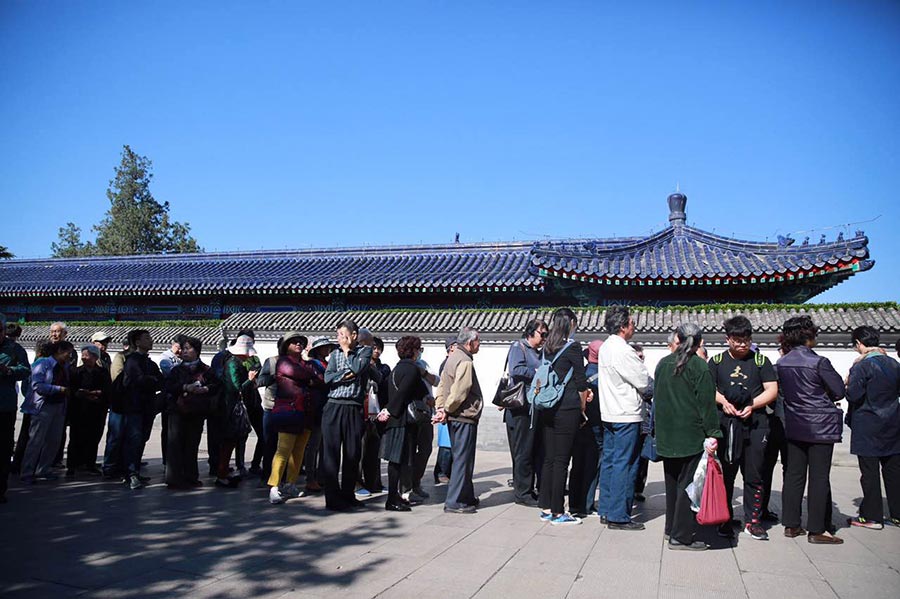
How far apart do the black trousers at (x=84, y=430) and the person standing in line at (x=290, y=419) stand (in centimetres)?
312

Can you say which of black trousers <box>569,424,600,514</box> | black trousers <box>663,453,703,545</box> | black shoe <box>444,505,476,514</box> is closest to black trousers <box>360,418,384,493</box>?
black shoe <box>444,505,476,514</box>

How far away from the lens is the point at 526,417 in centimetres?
693

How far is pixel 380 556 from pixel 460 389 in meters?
2.01

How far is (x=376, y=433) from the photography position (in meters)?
7.21

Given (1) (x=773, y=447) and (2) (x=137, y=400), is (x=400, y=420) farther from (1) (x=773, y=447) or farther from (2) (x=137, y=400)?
(1) (x=773, y=447)

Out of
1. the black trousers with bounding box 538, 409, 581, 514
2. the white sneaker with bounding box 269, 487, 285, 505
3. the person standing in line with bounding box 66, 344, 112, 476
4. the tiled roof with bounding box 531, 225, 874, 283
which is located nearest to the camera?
the black trousers with bounding box 538, 409, 581, 514

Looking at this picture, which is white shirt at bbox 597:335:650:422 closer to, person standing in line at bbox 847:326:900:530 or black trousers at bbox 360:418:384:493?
person standing in line at bbox 847:326:900:530

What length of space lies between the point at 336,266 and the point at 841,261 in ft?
41.0

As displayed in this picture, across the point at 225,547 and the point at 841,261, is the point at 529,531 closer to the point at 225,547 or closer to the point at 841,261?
the point at 225,547

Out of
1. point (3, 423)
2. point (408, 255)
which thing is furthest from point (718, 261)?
point (3, 423)

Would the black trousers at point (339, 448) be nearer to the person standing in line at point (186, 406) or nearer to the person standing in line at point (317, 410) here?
the person standing in line at point (317, 410)

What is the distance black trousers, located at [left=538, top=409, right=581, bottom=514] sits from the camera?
5.90 m

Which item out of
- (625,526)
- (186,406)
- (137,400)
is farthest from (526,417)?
(137,400)

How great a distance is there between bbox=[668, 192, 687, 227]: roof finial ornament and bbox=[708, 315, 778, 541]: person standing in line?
35.2 feet
